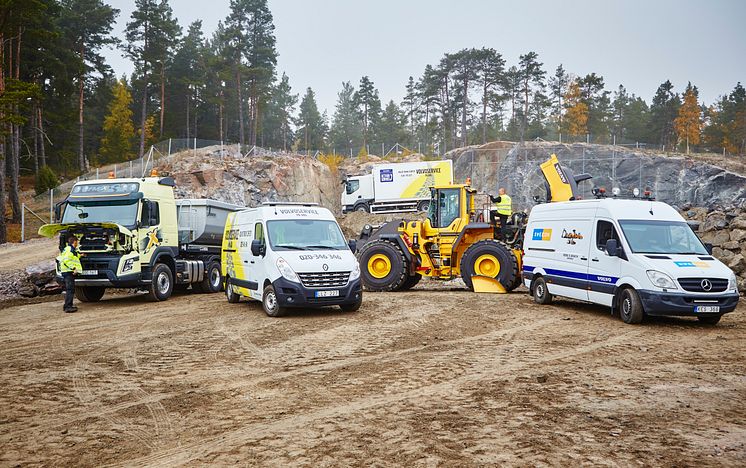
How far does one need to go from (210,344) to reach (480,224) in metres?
9.10

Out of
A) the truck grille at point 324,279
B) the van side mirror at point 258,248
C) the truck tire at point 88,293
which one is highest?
the van side mirror at point 258,248

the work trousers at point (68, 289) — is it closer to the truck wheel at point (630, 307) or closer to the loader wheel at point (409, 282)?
the loader wheel at point (409, 282)

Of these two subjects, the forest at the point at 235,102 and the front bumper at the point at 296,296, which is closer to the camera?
the front bumper at the point at 296,296

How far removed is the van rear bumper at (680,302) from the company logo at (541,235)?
3.35 m

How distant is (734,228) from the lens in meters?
19.0

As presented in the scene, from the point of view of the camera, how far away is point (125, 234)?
14.7 meters

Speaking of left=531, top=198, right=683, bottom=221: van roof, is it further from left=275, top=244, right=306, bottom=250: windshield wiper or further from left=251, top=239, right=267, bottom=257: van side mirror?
left=251, top=239, right=267, bottom=257: van side mirror

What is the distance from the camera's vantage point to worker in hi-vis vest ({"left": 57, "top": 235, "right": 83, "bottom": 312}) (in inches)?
538

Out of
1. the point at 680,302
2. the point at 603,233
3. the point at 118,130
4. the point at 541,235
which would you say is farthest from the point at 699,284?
the point at 118,130

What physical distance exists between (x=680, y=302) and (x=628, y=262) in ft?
3.77

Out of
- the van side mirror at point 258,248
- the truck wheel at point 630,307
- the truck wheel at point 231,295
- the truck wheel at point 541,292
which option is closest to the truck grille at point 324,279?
the van side mirror at point 258,248

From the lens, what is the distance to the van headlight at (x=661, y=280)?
10.3m

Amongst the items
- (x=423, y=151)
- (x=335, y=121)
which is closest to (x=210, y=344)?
(x=423, y=151)

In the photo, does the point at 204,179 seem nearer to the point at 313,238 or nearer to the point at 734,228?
the point at 313,238
